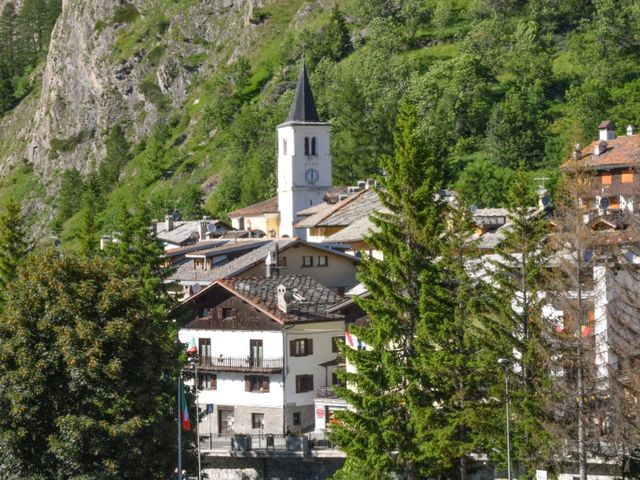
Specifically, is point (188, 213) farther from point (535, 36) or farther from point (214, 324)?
point (214, 324)

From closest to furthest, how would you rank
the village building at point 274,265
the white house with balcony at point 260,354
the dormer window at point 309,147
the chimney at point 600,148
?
the white house with balcony at point 260,354
the village building at point 274,265
the chimney at point 600,148
the dormer window at point 309,147

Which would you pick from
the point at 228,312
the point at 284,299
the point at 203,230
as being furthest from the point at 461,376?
the point at 203,230

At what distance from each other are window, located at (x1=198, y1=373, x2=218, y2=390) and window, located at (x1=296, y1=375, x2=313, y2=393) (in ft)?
14.3

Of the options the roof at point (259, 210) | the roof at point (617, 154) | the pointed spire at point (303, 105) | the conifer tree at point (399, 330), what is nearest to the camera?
the conifer tree at point (399, 330)

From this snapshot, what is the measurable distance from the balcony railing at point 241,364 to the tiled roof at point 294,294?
2.22 metres

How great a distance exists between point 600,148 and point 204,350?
115 ft

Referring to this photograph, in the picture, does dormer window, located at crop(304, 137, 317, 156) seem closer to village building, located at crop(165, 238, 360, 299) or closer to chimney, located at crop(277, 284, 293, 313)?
village building, located at crop(165, 238, 360, 299)

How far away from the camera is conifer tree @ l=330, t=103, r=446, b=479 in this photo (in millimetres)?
50469

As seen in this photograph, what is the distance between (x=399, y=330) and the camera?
51656 millimetres

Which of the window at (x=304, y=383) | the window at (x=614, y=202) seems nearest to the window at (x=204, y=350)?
the window at (x=304, y=383)

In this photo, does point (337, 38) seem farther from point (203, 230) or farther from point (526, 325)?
point (526, 325)

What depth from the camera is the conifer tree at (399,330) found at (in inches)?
1987

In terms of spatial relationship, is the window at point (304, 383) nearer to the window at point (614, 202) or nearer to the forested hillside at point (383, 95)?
the window at point (614, 202)

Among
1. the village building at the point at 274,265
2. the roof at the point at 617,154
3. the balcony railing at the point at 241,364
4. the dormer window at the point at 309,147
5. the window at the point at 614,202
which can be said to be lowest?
the balcony railing at the point at 241,364
